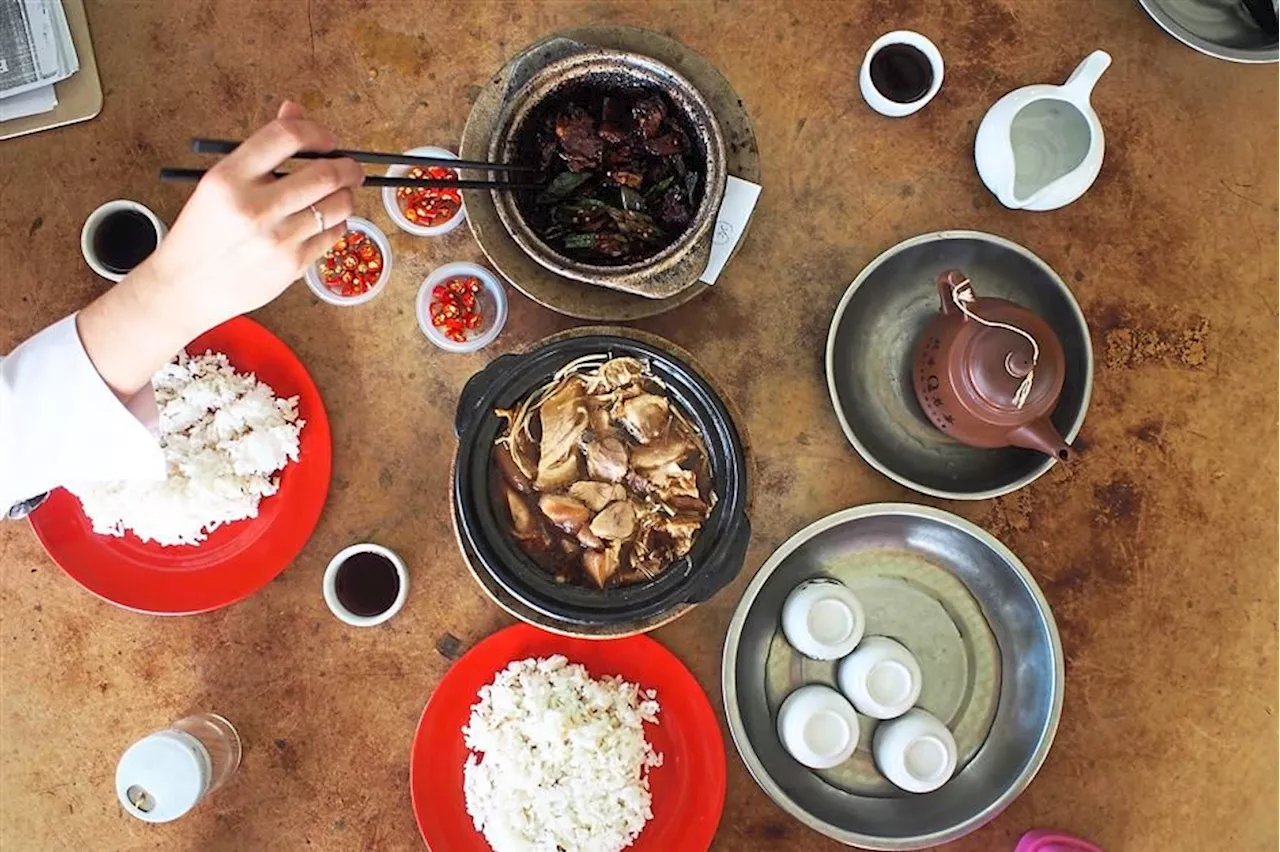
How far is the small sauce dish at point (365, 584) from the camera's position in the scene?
78.2 inches

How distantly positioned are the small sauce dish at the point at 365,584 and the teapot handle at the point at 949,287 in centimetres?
124

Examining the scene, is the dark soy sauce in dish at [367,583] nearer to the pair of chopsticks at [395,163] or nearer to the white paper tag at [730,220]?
the pair of chopsticks at [395,163]

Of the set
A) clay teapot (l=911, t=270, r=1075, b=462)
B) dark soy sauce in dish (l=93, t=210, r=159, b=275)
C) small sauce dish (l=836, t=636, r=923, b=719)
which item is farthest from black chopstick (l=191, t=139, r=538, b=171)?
small sauce dish (l=836, t=636, r=923, b=719)

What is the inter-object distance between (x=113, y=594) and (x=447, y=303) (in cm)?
89

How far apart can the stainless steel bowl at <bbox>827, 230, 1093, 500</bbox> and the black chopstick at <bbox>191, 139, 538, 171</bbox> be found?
776 mm

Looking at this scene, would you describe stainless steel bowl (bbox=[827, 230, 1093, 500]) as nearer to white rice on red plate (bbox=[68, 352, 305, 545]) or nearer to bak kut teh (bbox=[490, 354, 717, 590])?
bak kut teh (bbox=[490, 354, 717, 590])

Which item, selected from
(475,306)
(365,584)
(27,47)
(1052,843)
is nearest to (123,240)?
(27,47)

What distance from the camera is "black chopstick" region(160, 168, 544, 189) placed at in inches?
55.9

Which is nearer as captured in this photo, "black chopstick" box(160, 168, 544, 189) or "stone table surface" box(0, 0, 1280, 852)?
"black chopstick" box(160, 168, 544, 189)

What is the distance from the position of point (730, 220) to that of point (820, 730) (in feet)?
3.54

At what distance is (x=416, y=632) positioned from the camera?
2.05 metres

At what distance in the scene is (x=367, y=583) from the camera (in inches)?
80.3

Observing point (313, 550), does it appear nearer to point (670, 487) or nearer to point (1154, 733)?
point (670, 487)

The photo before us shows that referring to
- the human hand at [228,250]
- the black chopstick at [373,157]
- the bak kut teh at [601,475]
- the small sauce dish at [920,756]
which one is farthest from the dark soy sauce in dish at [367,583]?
the small sauce dish at [920,756]
